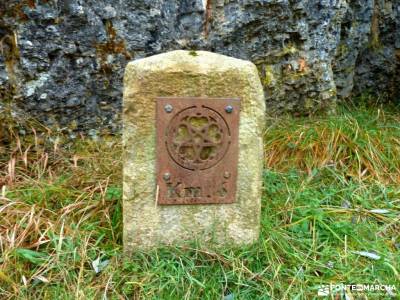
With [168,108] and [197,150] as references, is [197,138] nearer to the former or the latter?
[197,150]

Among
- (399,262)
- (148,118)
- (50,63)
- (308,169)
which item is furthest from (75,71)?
(399,262)

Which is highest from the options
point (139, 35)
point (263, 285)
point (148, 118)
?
point (139, 35)

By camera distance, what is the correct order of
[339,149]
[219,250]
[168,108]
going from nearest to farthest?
[168,108] < [219,250] < [339,149]

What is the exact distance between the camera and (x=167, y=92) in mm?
1883

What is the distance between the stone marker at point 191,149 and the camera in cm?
188

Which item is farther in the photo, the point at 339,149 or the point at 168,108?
the point at 339,149

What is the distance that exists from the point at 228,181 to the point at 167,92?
1.57 feet

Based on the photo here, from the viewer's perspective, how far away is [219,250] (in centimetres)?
205

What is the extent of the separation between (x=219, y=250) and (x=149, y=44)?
5.14ft

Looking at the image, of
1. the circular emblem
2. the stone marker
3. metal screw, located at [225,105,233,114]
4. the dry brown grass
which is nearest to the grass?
the dry brown grass

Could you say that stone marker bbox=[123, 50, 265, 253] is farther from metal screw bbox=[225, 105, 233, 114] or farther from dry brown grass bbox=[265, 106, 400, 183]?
dry brown grass bbox=[265, 106, 400, 183]

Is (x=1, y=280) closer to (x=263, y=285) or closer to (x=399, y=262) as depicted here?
(x=263, y=285)

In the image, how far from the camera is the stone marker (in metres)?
1.88

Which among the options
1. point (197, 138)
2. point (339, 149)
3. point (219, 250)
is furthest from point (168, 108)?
point (339, 149)
